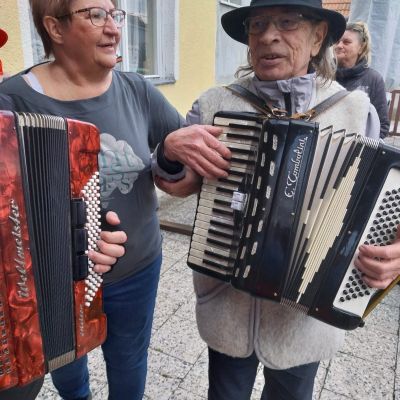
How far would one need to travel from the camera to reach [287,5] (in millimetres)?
1199

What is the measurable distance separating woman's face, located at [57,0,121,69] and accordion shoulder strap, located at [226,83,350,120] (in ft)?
1.51

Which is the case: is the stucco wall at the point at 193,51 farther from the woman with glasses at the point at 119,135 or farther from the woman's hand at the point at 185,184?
the woman's hand at the point at 185,184

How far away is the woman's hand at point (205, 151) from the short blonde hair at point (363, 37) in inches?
100

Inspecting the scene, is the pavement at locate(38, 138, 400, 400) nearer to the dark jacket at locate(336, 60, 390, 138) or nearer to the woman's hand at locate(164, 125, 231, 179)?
the woman's hand at locate(164, 125, 231, 179)

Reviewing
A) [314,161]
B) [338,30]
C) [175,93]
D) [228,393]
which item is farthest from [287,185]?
[175,93]

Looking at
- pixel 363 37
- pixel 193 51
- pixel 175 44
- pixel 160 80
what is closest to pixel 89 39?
pixel 363 37

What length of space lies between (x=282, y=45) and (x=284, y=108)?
0.21 metres

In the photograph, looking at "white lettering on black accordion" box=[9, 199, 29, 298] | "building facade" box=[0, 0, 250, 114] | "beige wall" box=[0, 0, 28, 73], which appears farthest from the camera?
"building facade" box=[0, 0, 250, 114]

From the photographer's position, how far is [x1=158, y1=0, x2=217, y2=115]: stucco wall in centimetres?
472

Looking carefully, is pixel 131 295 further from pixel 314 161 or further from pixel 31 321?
pixel 314 161

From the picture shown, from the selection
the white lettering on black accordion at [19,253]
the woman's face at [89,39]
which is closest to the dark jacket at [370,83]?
the woman's face at [89,39]

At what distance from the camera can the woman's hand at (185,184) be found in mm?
1361

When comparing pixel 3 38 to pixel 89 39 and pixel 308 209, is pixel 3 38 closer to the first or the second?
pixel 89 39

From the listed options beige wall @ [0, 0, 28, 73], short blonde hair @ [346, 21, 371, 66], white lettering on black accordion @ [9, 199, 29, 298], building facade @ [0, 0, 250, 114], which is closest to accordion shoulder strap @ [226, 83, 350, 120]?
white lettering on black accordion @ [9, 199, 29, 298]
